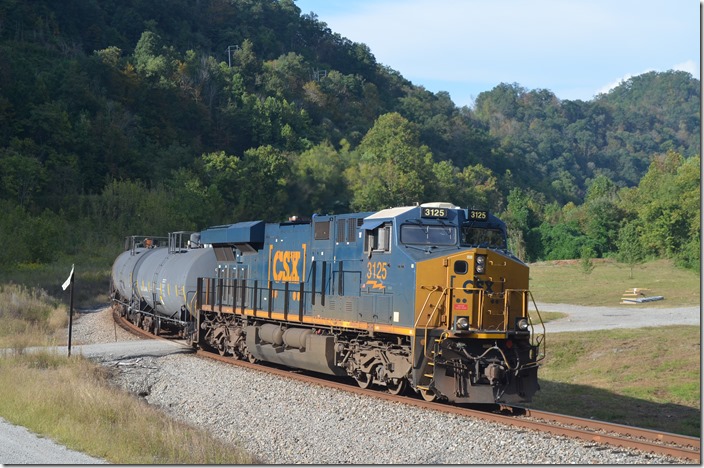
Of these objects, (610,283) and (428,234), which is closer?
(428,234)

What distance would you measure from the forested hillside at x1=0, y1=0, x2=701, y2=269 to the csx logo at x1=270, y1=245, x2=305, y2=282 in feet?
110

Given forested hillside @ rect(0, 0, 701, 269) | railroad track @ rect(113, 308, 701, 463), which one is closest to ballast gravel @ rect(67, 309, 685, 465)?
railroad track @ rect(113, 308, 701, 463)

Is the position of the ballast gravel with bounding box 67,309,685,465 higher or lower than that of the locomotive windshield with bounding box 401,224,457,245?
lower

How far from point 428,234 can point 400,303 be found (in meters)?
1.50

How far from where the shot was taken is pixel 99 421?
13344 millimetres

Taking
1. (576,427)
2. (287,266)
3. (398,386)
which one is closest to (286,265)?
(287,266)

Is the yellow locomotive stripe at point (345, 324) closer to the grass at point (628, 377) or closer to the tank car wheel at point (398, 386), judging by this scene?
the tank car wheel at point (398, 386)

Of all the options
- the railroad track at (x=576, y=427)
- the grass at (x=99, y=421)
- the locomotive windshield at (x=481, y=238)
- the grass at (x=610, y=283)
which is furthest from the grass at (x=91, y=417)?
the grass at (x=610, y=283)

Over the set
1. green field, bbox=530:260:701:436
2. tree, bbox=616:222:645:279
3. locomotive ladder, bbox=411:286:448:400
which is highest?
tree, bbox=616:222:645:279

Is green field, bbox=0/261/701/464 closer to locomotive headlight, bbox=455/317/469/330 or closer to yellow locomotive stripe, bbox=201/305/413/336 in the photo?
yellow locomotive stripe, bbox=201/305/413/336

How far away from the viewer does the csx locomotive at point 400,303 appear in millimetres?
14805

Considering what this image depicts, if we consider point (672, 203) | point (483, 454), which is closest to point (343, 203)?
point (672, 203)

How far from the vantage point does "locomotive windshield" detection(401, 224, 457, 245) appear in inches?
618

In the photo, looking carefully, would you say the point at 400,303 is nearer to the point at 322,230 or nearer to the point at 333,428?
the point at 333,428
